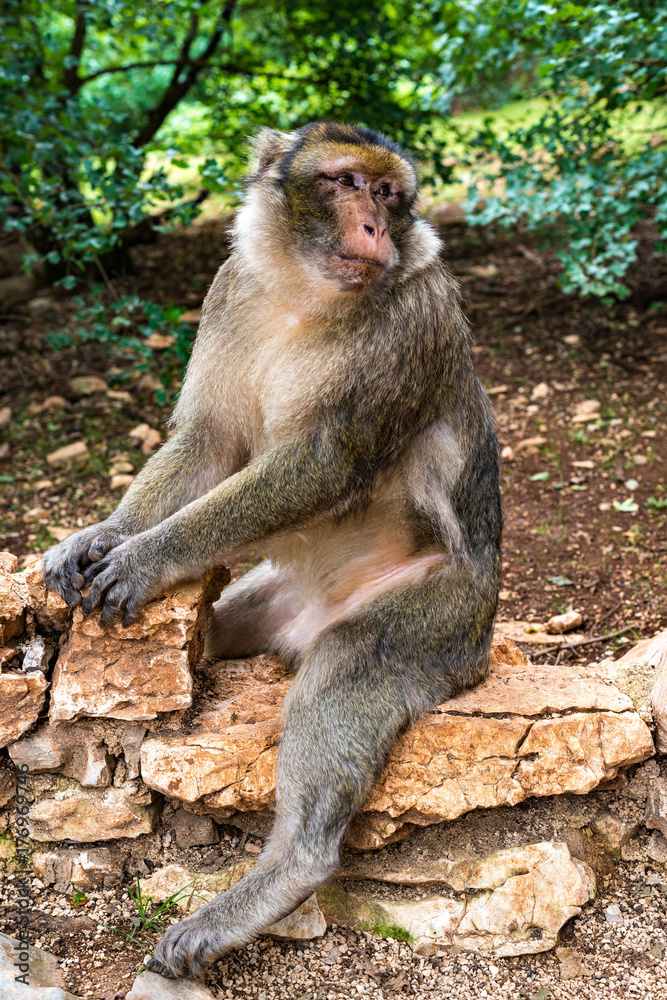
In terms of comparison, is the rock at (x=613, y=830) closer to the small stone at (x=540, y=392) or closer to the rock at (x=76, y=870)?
the rock at (x=76, y=870)

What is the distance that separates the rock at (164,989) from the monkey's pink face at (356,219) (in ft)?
7.44

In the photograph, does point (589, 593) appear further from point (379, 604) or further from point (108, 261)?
point (108, 261)

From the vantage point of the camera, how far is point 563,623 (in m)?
4.55

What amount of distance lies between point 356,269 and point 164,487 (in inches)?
44.9

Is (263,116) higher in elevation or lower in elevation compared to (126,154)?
higher

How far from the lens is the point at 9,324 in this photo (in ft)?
25.8

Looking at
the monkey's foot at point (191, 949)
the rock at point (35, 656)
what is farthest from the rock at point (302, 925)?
the rock at point (35, 656)

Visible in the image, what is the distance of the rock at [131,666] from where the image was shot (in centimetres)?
311

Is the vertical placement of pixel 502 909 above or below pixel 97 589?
below

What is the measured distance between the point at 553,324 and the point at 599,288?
1606 mm

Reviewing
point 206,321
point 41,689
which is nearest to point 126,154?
point 206,321

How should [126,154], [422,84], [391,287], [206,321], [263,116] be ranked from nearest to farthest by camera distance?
[391,287], [206,321], [126,154], [422,84], [263,116]

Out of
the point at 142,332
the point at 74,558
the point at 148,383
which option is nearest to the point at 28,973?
the point at 74,558

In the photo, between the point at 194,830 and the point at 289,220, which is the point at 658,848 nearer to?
the point at 194,830
